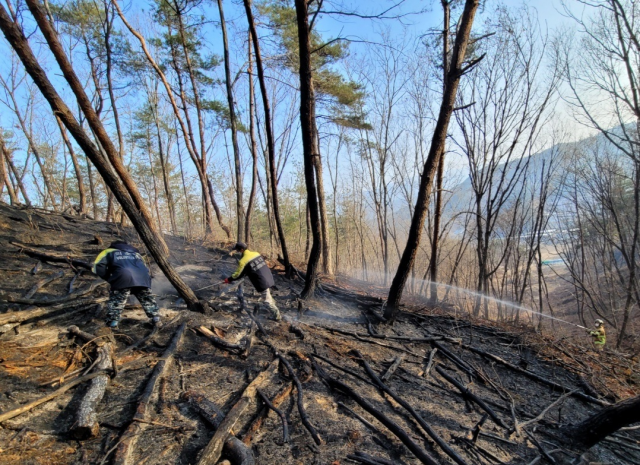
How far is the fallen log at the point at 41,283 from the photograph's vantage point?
15.5 ft

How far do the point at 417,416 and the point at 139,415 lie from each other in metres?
2.93

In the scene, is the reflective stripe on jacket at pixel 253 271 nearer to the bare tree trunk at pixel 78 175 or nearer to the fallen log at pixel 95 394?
the fallen log at pixel 95 394

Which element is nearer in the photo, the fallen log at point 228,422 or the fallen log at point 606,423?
the fallen log at point 228,422

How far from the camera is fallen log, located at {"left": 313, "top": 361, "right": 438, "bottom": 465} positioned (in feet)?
9.06

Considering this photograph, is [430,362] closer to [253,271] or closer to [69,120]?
[253,271]

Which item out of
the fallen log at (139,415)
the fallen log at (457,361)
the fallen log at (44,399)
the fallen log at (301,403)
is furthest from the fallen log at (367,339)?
the fallen log at (44,399)

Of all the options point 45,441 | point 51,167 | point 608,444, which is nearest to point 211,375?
point 45,441

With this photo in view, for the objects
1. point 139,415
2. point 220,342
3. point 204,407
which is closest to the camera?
point 139,415

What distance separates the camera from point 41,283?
516cm

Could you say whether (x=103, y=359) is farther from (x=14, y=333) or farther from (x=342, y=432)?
(x=342, y=432)

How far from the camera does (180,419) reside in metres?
2.79

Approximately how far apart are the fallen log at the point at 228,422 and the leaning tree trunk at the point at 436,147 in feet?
10.8

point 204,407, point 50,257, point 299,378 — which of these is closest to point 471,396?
point 299,378

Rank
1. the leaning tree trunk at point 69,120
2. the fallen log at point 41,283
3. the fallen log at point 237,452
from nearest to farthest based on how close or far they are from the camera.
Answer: the fallen log at point 237,452 < the leaning tree trunk at point 69,120 < the fallen log at point 41,283
